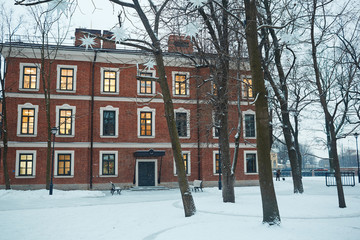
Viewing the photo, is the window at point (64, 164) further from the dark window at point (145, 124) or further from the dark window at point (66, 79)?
the dark window at point (145, 124)

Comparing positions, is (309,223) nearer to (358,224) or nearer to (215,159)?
(358,224)

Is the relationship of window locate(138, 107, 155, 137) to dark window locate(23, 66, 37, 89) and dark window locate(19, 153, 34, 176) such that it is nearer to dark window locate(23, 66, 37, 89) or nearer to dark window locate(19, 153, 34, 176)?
dark window locate(23, 66, 37, 89)

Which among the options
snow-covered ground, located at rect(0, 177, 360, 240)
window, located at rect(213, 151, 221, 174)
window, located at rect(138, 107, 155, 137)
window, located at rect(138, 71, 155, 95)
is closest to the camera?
snow-covered ground, located at rect(0, 177, 360, 240)

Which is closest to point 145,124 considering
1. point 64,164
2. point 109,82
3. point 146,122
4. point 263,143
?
point 146,122

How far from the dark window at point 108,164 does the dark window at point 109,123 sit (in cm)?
186

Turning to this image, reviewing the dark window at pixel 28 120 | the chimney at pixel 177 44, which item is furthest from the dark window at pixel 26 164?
the chimney at pixel 177 44

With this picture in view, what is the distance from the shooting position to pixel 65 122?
80.2ft

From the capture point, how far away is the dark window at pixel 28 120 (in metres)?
23.9

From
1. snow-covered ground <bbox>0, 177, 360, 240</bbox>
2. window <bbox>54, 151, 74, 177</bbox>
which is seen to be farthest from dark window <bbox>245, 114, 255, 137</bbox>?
window <bbox>54, 151, 74, 177</bbox>

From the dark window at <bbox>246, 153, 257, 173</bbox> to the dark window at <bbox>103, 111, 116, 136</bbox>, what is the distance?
40.8 ft

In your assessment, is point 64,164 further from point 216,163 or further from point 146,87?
point 216,163

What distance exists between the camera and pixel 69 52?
24.7m

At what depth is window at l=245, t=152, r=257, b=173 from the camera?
27.4 m

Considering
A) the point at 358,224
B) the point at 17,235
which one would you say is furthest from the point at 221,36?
the point at 17,235
